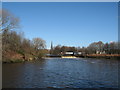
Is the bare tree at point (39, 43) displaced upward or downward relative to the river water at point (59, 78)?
upward

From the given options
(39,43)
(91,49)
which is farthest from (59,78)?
(91,49)

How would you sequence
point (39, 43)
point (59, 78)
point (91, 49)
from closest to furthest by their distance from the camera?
point (59, 78) → point (39, 43) → point (91, 49)

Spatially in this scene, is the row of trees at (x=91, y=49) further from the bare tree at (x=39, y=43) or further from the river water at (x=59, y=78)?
the river water at (x=59, y=78)

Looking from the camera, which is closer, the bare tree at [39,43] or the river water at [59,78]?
the river water at [59,78]

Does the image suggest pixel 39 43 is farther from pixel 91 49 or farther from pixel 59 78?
pixel 91 49

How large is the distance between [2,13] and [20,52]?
1362 centimetres

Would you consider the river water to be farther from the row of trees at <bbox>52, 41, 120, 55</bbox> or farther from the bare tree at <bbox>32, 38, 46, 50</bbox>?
the row of trees at <bbox>52, 41, 120, 55</bbox>

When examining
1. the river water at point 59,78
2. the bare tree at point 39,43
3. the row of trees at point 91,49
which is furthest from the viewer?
the row of trees at point 91,49

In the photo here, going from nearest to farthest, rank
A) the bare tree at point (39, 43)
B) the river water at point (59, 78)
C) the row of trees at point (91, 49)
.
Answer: the river water at point (59, 78) → the bare tree at point (39, 43) → the row of trees at point (91, 49)

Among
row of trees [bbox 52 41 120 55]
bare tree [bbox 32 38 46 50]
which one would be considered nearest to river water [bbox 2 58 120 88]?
bare tree [bbox 32 38 46 50]

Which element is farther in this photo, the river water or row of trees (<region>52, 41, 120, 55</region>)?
row of trees (<region>52, 41, 120, 55</region>)

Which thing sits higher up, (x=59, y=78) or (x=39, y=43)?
(x=39, y=43)

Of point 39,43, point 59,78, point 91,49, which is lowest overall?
point 59,78

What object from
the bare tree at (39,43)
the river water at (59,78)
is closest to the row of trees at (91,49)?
the bare tree at (39,43)
